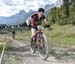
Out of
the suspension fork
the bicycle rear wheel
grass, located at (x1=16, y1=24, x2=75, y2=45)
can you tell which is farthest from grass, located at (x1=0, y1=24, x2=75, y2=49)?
the bicycle rear wheel

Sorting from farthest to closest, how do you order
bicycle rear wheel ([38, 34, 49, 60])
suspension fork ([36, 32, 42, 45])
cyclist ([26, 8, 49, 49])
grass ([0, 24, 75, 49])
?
grass ([0, 24, 75, 49]) < suspension fork ([36, 32, 42, 45]) < cyclist ([26, 8, 49, 49]) < bicycle rear wheel ([38, 34, 49, 60])

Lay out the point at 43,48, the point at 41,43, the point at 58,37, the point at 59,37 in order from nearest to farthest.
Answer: the point at 43,48 → the point at 41,43 → the point at 59,37 → the point at 58,37

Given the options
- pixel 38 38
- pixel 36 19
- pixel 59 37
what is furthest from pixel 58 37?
pixel 36 19

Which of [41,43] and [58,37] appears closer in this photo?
[41,43]

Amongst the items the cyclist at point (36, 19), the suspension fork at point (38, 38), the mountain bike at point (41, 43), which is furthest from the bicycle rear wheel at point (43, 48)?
the cyclist at point (36, 19)

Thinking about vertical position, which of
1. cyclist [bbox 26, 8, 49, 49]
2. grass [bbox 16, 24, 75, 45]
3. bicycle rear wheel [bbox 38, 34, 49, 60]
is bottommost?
grass [bbox 16, 24, 75, 45]

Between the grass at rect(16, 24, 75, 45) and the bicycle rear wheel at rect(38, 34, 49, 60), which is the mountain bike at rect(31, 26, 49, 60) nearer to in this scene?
the bicycle rear wheel at rect(38, 34, 49, 60)

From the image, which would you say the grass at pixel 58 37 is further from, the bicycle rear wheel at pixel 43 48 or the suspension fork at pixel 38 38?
the bicycle rear wheel at pixel 43 48

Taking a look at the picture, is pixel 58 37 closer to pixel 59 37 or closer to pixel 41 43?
pixel 59 37

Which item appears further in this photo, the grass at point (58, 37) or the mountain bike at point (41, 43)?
the grass at point (58, 37)

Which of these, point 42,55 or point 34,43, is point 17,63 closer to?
point 42,55

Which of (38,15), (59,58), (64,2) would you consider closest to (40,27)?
(38,15)

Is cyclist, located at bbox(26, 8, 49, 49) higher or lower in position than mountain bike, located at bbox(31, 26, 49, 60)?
higher

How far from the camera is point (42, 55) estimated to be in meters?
11.5
